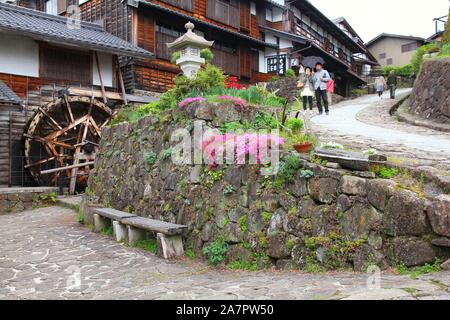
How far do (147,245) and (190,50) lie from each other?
533 centimetres

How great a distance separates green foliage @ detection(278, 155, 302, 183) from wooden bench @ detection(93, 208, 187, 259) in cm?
250

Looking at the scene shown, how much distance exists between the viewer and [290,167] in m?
6.29

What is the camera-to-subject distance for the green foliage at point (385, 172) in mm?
5543

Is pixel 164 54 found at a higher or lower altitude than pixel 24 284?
higher

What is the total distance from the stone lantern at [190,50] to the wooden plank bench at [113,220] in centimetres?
403

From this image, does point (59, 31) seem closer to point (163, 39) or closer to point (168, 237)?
point (163, 39)

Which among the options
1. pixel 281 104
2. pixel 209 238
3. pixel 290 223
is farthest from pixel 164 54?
pixel 290 223

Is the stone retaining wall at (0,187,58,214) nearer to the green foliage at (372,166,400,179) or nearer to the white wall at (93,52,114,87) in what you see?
the white wall at (93,52,114,87)

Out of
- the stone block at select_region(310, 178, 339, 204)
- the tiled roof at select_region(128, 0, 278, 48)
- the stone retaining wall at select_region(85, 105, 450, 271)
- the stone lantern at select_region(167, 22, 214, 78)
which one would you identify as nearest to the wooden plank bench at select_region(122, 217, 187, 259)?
the stone retaining wall at select_region(85, 105, 450, 271)

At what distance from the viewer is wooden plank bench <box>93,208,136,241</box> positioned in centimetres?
932

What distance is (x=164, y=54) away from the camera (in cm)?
2002
